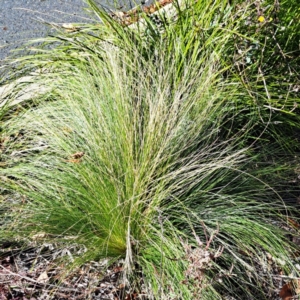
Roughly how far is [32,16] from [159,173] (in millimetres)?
2739

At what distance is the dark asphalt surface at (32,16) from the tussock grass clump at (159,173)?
1.34 m

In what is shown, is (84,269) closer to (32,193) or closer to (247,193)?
(32,193)

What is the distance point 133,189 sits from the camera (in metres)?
2.39

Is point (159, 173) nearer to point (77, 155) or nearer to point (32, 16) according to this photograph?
point (77, 155)

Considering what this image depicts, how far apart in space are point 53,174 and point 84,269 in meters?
0.48

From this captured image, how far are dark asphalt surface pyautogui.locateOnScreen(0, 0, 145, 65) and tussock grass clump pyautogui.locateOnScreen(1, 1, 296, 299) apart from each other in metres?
1.34

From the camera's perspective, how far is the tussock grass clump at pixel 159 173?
2381 mm

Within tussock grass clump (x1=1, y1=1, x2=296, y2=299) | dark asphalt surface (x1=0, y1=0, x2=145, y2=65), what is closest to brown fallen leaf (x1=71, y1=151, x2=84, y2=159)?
tussock grass clump (x1=1, y1=1, x2=296, y2=299)

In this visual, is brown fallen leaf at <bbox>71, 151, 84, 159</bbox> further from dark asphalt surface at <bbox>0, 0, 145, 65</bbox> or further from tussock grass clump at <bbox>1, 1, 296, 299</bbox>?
dark asphalt surface at <bbox>0, 0, 145, 65</bbox>

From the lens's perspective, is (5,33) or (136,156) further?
(5,33)

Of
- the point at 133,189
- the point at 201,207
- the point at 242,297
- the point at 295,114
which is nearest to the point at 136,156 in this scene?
the point at 133,189

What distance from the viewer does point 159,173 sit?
2443 millimetres

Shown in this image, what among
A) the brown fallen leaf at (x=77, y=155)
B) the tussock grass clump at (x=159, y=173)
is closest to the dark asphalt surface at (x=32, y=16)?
the tussock grass clump at (x=159, y=173)

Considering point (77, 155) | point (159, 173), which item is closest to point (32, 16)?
point (77, 155)
